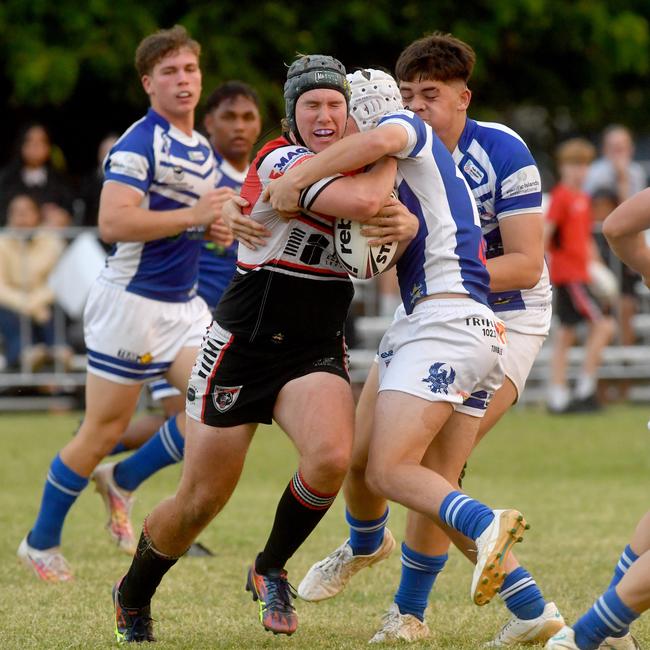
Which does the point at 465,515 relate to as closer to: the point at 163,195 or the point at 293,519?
the point at 293,519

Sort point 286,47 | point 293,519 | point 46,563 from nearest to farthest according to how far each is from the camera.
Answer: point 293,519 → point 46,563 → point 286,47

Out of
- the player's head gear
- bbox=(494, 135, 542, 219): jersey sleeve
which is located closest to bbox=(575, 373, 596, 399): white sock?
bbox=(494, 135, 542, 219): jersey sleeve

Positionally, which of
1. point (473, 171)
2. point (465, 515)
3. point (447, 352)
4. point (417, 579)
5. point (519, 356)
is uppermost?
point (473, 171)

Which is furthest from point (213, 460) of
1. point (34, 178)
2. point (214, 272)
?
point (34, 178)

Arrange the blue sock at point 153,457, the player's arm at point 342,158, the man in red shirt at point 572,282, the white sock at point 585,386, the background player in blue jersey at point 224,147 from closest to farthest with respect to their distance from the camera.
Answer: the player's arm at point 342,158
the blue sock at point 153,457
the background player in blue jersey at point 224,147
the man in red shirt at point 572,282
the white sock at point 585,386

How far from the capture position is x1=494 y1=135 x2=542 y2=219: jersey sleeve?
5648 mm

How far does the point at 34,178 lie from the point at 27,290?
1.38 meters

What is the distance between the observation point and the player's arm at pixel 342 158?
4766mm

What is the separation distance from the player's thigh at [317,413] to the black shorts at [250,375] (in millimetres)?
39

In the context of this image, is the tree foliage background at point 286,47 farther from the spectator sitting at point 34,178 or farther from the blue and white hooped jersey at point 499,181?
the blue and white hooped jersey at point 499,181

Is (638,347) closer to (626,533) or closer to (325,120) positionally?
(626,533)

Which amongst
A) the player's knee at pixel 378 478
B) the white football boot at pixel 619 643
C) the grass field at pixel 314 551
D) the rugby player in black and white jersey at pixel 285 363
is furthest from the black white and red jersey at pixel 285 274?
the white football boot at pixel 619 643

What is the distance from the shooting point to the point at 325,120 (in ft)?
16.3

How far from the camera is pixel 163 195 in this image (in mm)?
7180
